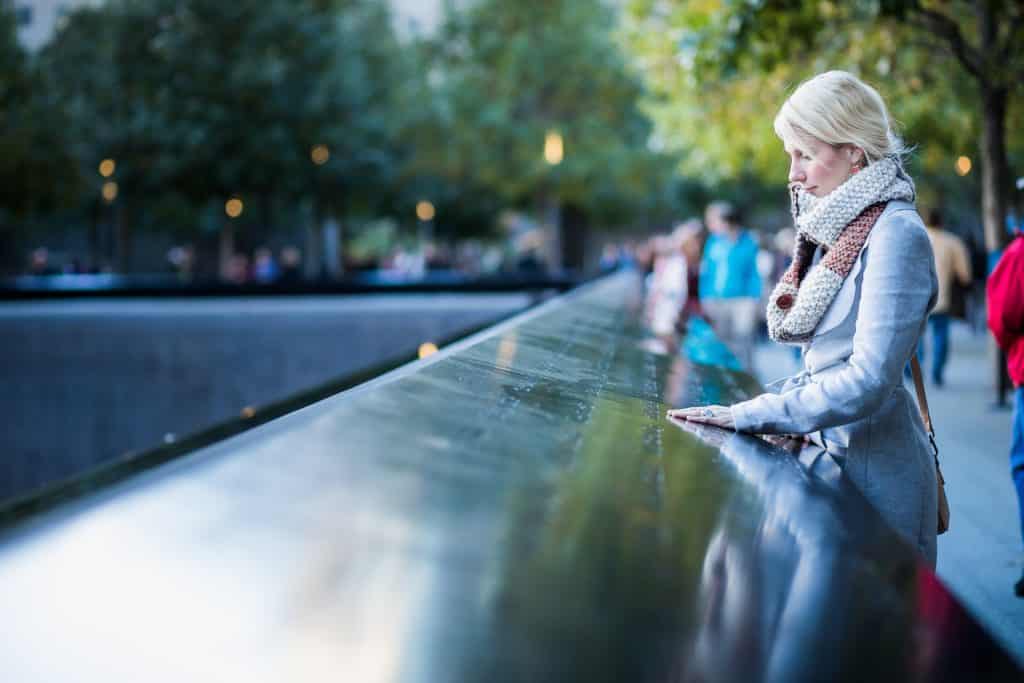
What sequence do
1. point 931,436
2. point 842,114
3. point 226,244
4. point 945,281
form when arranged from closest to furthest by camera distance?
point 842,114 → point 931,436 → point 945,281 → point 226,244

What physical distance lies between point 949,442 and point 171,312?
16.0 metres

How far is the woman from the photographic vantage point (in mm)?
2586

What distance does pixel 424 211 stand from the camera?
57875 mm

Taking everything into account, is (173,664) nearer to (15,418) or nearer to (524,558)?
(524,558)

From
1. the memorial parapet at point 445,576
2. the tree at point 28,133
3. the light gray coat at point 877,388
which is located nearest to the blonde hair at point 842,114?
the light gray coat at point 877,388

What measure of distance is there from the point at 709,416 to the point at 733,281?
11.0 metres

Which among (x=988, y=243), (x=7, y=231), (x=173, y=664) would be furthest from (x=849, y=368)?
(x=7, y=231)

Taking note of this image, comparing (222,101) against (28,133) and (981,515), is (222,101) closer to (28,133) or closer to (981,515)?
(28,133)

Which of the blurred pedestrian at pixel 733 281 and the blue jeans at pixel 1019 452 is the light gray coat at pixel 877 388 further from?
the blurred pedestrian at pixel 733 281

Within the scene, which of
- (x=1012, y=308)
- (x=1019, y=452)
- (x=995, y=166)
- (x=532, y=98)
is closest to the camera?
(x=1012, y=308)

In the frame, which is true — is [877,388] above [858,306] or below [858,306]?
below

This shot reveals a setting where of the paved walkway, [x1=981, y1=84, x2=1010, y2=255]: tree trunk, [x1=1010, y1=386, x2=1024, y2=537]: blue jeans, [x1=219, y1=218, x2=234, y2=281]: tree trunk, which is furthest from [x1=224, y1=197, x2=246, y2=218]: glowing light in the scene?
[x1=1010, y1=386, x2=1024, y2=537]: blue jeans

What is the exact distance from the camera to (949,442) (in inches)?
349

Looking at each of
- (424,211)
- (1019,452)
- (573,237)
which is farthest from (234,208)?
(1019,452)
